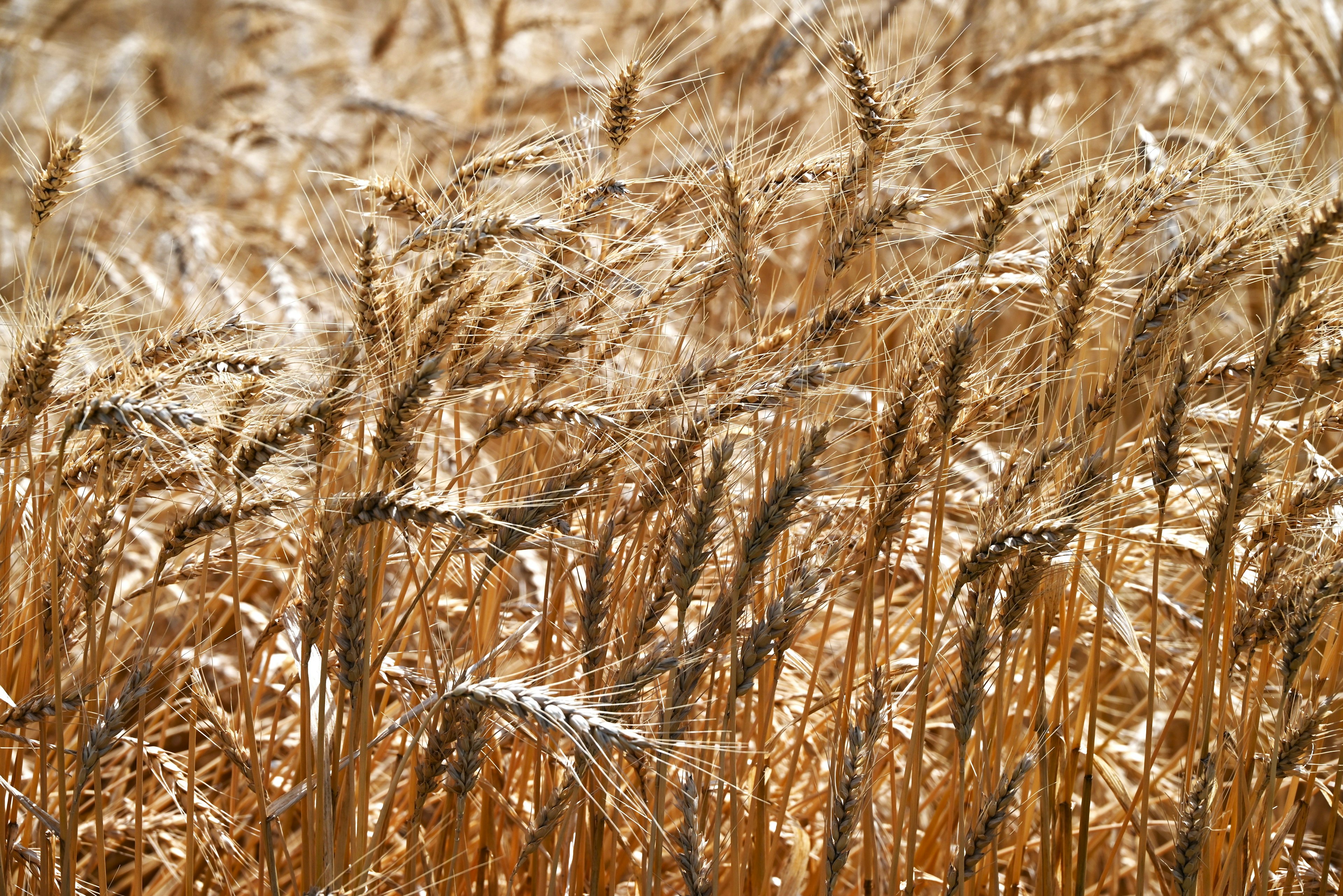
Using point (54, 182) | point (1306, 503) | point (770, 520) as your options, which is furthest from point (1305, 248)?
point (54, 182)

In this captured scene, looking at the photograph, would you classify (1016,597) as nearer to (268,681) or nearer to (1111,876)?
(1111,876)

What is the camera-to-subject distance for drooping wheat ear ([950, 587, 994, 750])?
4.08 feet

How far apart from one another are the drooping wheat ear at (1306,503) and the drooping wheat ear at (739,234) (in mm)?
847

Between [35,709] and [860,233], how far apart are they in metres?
1.37

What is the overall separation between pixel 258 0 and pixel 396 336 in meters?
4.38

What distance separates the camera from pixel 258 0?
476cm

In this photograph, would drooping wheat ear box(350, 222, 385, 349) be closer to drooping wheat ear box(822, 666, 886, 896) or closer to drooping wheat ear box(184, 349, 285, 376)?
drooping wheat ear box(184, 349, 285, 376)

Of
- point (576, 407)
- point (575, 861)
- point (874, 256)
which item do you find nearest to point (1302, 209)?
point (874, 256)

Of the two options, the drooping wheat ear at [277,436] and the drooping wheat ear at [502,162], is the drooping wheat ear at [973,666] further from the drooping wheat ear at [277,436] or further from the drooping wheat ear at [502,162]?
the drooping wheat ear at [502,162]

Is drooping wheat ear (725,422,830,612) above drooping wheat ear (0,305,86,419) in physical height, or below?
below

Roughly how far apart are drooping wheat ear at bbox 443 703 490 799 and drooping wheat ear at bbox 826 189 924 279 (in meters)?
0.81

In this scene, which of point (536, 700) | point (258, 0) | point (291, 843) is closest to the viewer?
point (536, 700)

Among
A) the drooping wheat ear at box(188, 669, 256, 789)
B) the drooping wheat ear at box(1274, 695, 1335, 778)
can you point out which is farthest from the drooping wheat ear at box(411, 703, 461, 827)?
the drooping wheat ear at box(1274, 695, 1335, 778)

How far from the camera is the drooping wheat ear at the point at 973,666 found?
1242 millimetres
